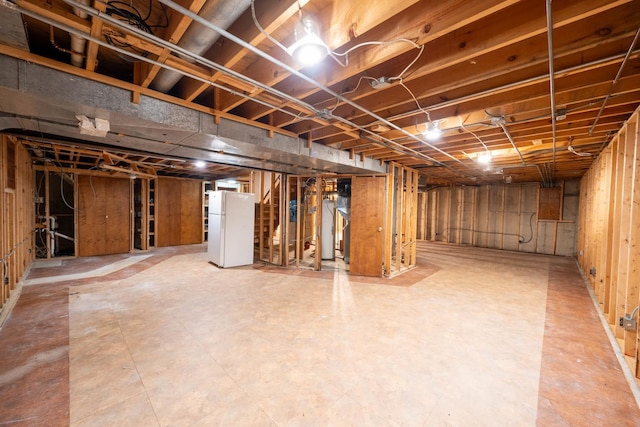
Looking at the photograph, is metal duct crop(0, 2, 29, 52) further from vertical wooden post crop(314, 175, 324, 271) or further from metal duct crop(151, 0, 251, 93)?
vertical wooden post crop(314, 175, 324, 271)

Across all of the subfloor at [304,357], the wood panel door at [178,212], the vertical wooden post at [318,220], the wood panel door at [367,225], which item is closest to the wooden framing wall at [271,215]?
the vertical wooden post at [318,220]

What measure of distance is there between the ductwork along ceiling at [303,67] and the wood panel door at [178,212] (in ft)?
14.7

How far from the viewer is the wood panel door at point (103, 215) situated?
21.3 ft

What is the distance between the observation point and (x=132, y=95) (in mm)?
2189

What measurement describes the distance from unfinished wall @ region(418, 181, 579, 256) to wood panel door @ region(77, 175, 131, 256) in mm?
9968

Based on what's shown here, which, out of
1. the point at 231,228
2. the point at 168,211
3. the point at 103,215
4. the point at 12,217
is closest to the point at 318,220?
the point at 231,228

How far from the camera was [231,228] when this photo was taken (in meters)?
5.71

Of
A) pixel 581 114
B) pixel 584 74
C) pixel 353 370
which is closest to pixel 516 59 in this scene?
pixel 584 74

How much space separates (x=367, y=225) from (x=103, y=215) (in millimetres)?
6690

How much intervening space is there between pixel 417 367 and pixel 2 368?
3431 millimetres

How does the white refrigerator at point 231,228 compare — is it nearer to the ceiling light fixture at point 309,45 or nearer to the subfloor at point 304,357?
the subfloor at point 304,357

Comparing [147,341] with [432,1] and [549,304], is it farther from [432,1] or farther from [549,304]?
[549,304]

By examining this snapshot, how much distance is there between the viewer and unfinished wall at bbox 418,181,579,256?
7.93 metres

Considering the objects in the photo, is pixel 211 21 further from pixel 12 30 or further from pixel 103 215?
pixel 103 215
